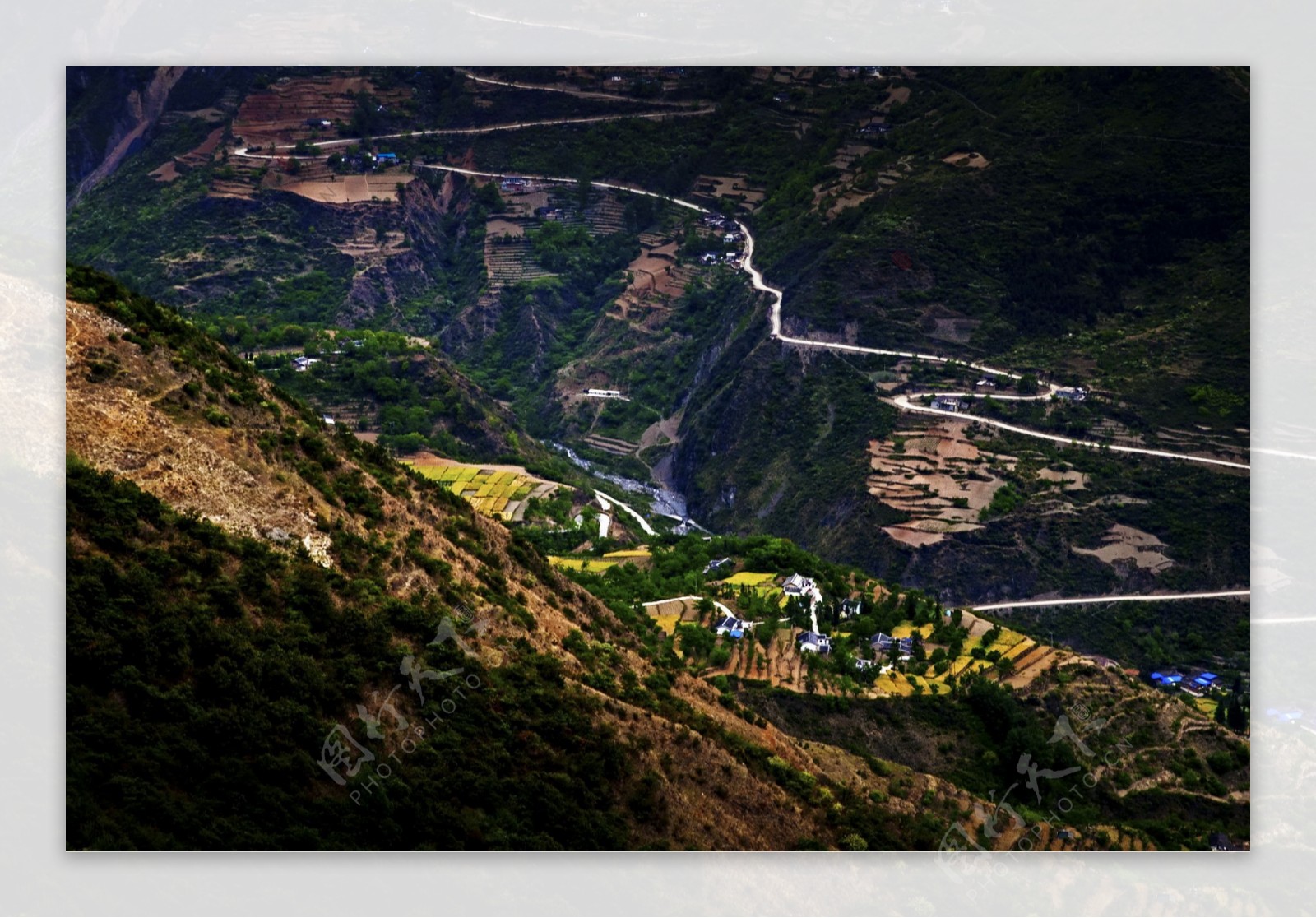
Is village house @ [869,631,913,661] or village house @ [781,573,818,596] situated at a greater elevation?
village house @ [781,573,818,596]

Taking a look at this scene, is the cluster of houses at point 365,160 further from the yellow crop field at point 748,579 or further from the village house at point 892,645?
the village house at point 892,645

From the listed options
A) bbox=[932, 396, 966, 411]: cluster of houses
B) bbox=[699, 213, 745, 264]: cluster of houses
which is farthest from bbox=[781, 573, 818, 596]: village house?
bbox=[699, 213, 745, 264]: cluster of houses

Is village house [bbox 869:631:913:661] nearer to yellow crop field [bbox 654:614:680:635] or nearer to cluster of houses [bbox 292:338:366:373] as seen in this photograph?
yellow crop field [bbox 654:614:680:635]

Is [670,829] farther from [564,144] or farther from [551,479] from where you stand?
[564,144]

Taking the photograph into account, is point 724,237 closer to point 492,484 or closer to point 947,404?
point 947,404
